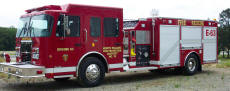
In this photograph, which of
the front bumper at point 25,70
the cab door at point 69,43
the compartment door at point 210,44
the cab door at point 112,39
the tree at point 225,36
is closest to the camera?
the front bumper at point 25,70

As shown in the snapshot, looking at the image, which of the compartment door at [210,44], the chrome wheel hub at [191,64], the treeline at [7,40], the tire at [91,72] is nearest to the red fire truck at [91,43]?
the tire at [91,72]

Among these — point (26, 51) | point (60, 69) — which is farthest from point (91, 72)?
point (26, 51)

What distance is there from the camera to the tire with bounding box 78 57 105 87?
9.75 m

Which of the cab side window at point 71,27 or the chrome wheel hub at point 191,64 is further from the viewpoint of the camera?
the chrome wheel hub at point 191,64

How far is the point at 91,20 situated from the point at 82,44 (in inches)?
33.6

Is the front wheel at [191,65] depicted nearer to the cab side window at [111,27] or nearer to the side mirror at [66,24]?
the cab side window at [111,27]

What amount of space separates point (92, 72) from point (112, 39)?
137 centimetres

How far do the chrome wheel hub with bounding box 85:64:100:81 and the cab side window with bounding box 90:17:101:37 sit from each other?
1023 millimetres

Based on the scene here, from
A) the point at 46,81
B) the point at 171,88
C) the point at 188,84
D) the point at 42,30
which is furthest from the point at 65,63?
the point at 188,84

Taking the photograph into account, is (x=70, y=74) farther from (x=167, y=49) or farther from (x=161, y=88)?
(x=167, y=49)

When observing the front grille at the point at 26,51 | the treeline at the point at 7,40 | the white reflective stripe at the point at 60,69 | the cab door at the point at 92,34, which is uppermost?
the cab door at the point at 92,34

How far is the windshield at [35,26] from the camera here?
357 inches

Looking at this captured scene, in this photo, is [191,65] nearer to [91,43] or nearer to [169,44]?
[169,44]

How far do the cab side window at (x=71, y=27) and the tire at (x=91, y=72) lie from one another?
97 cm
